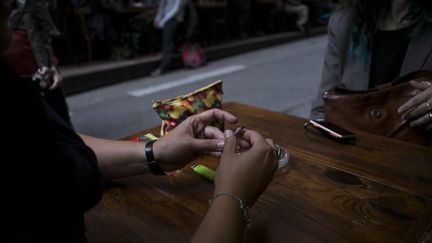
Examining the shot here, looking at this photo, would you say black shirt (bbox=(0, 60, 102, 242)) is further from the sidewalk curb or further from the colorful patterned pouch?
the sidewalk curb

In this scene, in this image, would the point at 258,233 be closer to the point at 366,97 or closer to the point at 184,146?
the point at 184,146

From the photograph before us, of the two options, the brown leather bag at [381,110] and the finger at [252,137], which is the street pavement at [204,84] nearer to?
the brown leather bag at [381,110]

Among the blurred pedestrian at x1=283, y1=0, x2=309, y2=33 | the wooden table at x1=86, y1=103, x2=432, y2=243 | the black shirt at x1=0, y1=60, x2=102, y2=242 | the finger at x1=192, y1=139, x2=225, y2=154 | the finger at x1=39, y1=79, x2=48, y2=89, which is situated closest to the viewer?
the black shirt at x1=0, y1=60, x2=102, y2=242

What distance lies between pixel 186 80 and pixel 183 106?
3.96 meters

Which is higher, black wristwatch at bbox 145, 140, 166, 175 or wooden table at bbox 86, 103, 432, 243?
black wristwatch at bbox 145, 140, 166, 175

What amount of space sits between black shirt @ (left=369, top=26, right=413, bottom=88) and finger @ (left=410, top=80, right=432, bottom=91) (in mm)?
331

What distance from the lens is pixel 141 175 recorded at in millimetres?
969

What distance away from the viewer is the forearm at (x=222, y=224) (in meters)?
0.59

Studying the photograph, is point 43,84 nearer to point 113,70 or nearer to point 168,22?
point 113,70

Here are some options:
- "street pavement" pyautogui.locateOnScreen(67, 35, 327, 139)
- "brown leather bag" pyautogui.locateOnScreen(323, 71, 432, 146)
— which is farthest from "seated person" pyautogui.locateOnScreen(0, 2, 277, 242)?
"street pavement" pyautogui.locateOnScreen(67, 35, 327, 139)

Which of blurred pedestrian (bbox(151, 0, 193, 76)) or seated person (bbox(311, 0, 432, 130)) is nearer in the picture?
seated person (bbox(311, 0, 432, 130))

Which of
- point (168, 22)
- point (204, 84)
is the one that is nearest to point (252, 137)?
point (204, 84)

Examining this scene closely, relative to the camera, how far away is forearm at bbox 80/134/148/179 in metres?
0.93

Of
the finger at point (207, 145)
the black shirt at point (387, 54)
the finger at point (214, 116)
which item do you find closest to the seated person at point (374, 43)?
the black shirt at point (387, 54)
